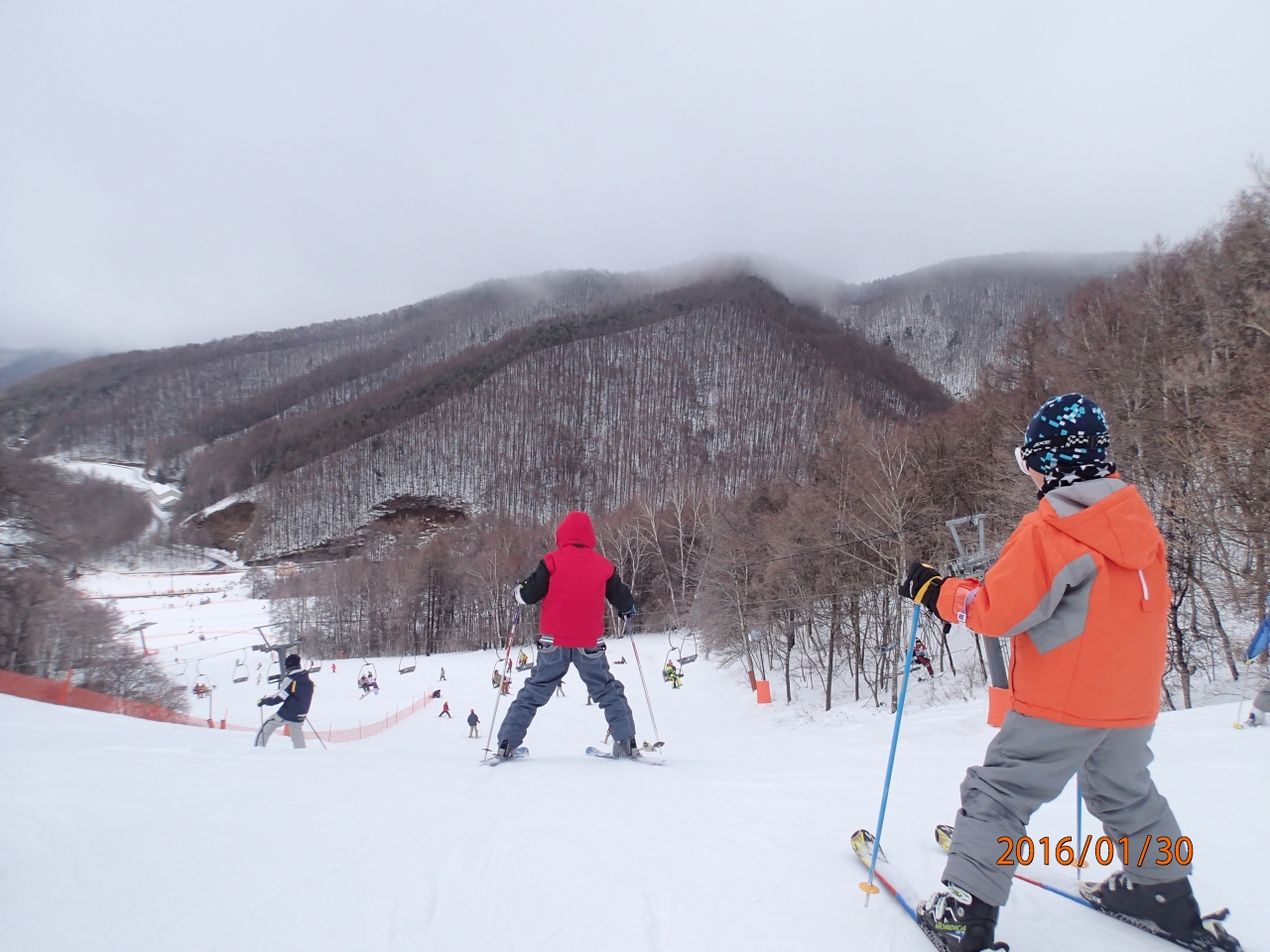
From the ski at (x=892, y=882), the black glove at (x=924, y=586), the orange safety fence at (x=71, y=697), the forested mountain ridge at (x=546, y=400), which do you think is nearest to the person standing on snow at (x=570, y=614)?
the ski at (x=892, y=882)

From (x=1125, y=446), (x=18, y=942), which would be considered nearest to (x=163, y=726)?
(x=18, y=942)

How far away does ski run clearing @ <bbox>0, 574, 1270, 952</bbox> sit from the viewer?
85.7 inches

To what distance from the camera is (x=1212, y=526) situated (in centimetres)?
1158

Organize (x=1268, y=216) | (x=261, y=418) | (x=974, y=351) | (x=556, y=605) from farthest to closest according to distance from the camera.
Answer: (x=261, y=418), (x=974, y=351), (x=1268, y=216), (x=556, y=605)

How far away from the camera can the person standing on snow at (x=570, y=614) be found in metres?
5.55

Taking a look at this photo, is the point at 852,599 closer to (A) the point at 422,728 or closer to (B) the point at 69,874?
(A) the point at 422,728

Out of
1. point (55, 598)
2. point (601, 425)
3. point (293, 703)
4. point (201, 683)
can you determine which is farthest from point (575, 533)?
point (601, 425)

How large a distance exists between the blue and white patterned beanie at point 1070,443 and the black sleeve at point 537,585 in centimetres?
408

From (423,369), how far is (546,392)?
5093cm

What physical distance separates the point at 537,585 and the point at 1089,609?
424cm

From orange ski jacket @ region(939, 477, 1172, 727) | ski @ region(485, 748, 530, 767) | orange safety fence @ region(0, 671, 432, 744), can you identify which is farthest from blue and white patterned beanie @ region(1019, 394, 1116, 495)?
orange safety fence @ region(0, 671, 432, 744)

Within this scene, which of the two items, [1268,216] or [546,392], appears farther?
[546,392]

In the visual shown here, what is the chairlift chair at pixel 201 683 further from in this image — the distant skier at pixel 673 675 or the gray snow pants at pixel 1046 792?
the gray snow pants at pixel 1046 792

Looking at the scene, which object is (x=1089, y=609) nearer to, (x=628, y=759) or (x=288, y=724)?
(x=628, y=759)
